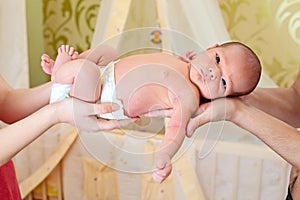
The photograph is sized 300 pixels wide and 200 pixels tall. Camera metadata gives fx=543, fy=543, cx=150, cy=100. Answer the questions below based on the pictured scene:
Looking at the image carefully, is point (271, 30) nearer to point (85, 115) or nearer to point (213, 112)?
point (213, 112)

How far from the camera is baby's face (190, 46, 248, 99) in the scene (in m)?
0.99

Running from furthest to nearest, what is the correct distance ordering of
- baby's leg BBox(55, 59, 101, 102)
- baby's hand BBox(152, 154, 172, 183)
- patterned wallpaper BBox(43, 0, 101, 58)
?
patterned wallpaper BBox(43, 0, 101, 58), baby's leg BBox(55, 59, 101, 102), baby's hand BBox(152, 154, 172, 183)

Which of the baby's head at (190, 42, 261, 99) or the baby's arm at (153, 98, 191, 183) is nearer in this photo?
the baby's arm at (153, 98, 191, 183)

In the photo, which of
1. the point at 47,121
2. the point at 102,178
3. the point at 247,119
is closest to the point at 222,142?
the point at 102,178

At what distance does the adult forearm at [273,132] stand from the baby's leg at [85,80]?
0.96 feet

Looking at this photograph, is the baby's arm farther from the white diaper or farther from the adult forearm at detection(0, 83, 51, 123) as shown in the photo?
the adult forearm at detection(0, 83, 51, 123)

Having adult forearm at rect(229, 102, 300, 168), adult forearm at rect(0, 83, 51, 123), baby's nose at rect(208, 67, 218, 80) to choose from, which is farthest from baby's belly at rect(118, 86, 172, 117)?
adult forearm at rect(0, 83, 51, 123)

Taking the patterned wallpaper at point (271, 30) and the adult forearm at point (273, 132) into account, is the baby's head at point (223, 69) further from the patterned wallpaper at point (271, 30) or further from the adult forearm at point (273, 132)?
the patterned wallpaper at point (271, 30)

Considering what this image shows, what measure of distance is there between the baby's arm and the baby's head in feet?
0.23

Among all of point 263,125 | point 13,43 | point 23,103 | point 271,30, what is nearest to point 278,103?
point 263,125

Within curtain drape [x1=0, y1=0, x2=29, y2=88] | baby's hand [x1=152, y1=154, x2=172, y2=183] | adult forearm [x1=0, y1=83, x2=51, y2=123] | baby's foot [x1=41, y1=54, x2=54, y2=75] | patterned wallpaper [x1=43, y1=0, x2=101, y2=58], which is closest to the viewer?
baby's hand [x1=152, y1=154, x2=172, y2=183]

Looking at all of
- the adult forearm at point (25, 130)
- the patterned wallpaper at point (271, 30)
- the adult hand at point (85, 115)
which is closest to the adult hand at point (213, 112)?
the adult hand at point (85, 115)

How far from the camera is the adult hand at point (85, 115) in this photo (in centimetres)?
93

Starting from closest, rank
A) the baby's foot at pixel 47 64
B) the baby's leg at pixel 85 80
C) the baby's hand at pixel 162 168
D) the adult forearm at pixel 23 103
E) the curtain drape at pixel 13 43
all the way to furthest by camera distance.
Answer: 1. the baby's hand at pixel 162 168
2. the baby's leg at pixel 85 80
3. the baby's foot at pixel 47 64
4. the adult forearm at pixel 23 103
5. the curtain drape at pixel 13 43
